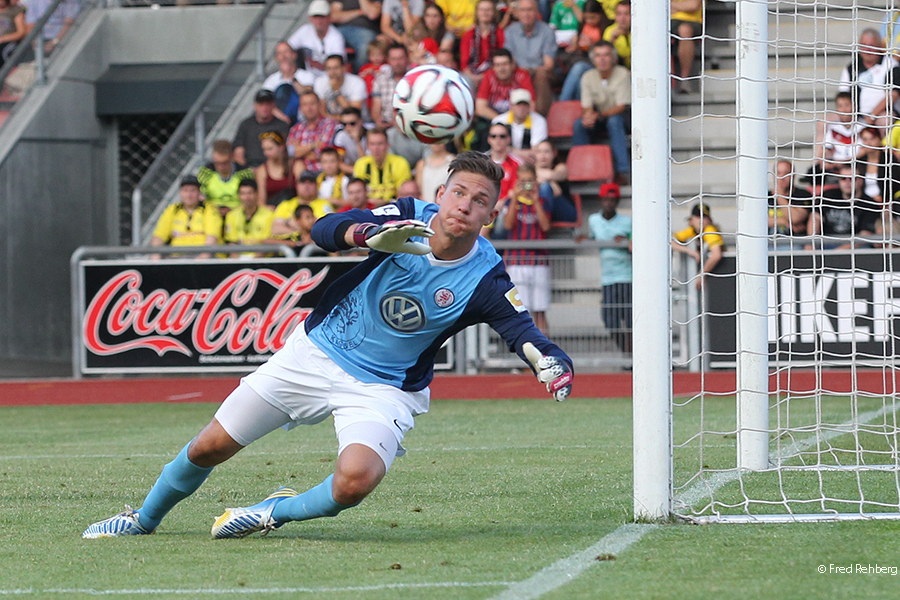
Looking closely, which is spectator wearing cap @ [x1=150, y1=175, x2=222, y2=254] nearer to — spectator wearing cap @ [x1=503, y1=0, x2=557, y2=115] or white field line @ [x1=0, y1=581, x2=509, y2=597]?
spectator wearing cap @ [x1=503, y1=0, x2=557, y2=115]

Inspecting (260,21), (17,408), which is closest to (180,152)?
(260,21)

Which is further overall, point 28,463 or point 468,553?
point 28,463

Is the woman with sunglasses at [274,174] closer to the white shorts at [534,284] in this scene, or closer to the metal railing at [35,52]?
the white shorts at [534,284]

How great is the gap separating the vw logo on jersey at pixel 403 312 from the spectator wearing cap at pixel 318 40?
41.0 feet

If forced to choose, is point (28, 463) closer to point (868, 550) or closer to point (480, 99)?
point (868, 550)

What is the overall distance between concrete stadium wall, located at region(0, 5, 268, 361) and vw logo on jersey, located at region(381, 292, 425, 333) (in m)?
13.8

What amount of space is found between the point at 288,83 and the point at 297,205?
2.75m

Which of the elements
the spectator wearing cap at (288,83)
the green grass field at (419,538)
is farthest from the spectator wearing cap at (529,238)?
the green grass field at (419,538)

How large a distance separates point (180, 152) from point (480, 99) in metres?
4.96

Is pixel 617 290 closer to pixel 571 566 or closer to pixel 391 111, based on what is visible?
pixel 391 111

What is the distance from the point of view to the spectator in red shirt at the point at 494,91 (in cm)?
1556

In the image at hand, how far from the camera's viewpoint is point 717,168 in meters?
15.6

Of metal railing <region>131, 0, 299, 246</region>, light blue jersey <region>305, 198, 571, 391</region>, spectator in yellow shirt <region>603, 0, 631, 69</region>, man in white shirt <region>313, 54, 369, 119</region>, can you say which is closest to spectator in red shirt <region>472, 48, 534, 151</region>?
spectator in yellow shirt <region>603, 0, 631, 69</region>

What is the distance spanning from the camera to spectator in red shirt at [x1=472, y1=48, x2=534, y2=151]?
15562 mm
